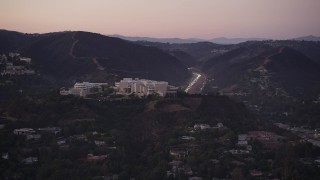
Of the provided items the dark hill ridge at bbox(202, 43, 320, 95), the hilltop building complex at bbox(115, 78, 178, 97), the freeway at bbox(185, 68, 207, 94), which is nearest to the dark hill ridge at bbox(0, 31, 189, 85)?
the freeway at bbox(185, 68, 207, 94)

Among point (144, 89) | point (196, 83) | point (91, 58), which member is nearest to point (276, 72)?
point (196, 83)

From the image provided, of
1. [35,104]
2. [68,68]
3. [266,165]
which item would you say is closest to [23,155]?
[35,104]

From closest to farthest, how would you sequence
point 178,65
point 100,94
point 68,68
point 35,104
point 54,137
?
1. point 54,137
2. point 35,104
3. point 100,94
4. point 68,68
5. point 178,65

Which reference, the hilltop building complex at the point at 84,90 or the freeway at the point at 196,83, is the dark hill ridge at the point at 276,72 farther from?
the hilltop building complex at the point at 84,90

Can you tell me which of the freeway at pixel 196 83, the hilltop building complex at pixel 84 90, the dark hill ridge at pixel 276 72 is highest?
the hilltop building complex at pixel 84 90

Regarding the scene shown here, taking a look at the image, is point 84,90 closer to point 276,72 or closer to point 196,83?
point 196,83

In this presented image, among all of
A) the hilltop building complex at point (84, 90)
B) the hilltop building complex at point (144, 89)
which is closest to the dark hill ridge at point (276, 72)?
the hilltop building complex at point (144, 89)

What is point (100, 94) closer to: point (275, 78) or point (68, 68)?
point (68, 68)

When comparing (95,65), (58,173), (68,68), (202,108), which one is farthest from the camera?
(68,68)

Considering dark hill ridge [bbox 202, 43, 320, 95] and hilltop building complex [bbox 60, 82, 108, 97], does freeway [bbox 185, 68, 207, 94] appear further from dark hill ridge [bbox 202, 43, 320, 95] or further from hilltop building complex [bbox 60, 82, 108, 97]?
hilltop building complex [bbox 60, 82, 108, 97]
